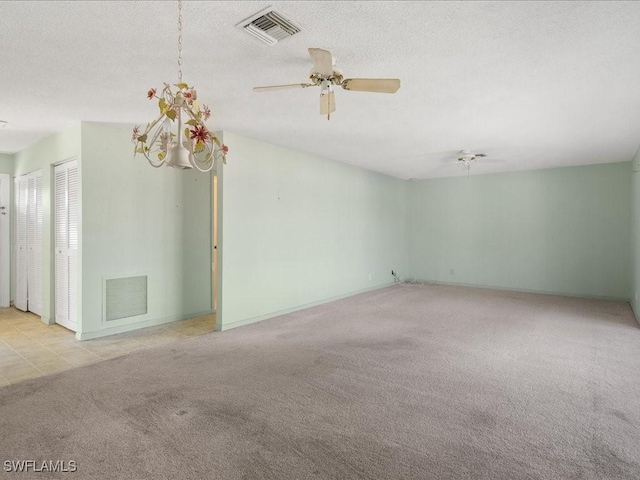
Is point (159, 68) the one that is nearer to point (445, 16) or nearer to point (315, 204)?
Result: point (445, 16)

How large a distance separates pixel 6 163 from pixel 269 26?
19.7ft

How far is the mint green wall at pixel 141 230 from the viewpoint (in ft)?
13.9

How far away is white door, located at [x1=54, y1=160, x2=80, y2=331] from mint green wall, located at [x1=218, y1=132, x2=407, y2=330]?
1.72 m

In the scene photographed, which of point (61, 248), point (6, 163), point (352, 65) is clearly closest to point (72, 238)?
point (61, 248)

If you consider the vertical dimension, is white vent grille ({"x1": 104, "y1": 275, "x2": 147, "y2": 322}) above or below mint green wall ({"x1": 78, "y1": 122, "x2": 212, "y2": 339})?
below

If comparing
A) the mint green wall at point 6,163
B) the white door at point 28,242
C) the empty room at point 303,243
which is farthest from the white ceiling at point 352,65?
the mint green wall at point 6,163

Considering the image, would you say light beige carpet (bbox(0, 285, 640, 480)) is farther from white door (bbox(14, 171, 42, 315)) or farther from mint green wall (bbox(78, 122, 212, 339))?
white door (bbox(14, 171, 42, 315))

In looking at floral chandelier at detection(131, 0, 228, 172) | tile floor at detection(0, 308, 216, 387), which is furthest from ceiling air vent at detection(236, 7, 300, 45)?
tile floor at detection(0, 308, 216, 387)

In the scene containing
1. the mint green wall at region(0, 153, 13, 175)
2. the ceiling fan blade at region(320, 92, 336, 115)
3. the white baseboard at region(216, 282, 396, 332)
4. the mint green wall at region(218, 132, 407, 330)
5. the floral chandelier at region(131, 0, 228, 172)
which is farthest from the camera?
the mint green wall at region(0, 153, 13, 175)

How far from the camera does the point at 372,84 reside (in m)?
2.43

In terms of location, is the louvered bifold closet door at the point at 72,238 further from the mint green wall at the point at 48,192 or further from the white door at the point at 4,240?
the white door at the point at 4,240

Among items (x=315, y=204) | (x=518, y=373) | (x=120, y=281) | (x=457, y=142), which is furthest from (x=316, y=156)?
(x=518, y=373)

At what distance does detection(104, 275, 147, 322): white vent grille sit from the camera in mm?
4387

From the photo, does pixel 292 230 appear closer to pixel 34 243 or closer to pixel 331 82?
pixel 331 82
